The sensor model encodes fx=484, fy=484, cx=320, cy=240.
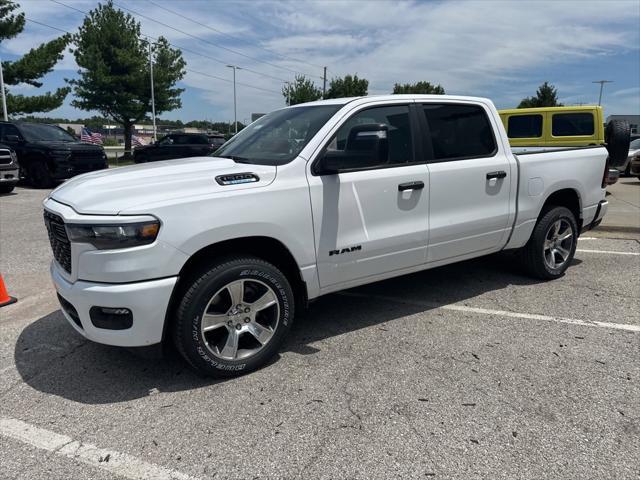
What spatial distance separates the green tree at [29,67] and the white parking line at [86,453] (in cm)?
2625

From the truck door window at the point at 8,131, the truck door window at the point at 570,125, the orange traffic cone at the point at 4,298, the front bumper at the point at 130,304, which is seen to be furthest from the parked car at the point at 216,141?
the front bumper at the point at 130,304

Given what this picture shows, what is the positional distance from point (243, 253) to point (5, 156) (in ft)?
38.3

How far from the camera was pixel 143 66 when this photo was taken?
30.4m

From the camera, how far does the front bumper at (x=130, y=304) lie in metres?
2.82

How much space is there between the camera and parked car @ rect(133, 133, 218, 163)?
21.7 m

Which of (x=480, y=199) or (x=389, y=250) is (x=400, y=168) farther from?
(x=480, y=199)

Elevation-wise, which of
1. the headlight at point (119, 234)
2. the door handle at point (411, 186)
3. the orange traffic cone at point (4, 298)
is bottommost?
the orange traffic cone at point (4, 298)

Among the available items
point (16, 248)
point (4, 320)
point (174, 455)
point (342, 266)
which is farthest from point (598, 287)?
point (16, 248)

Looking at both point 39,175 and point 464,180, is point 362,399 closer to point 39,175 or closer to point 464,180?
point 464,180

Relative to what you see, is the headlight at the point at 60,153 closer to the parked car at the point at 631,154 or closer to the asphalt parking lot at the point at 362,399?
the asphalt parking lot at the point at 362,399

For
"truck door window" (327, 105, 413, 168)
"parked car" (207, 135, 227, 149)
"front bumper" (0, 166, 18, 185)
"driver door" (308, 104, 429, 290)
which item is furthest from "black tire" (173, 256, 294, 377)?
"parked car" (207, 135, 227, 149)

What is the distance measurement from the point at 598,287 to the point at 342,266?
3102 mm

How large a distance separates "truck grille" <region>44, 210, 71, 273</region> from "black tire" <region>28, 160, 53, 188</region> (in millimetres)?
11943

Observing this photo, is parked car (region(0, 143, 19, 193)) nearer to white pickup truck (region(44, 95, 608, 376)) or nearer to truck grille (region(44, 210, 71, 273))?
white pickup truck (region(44, 95, 608, 376))
